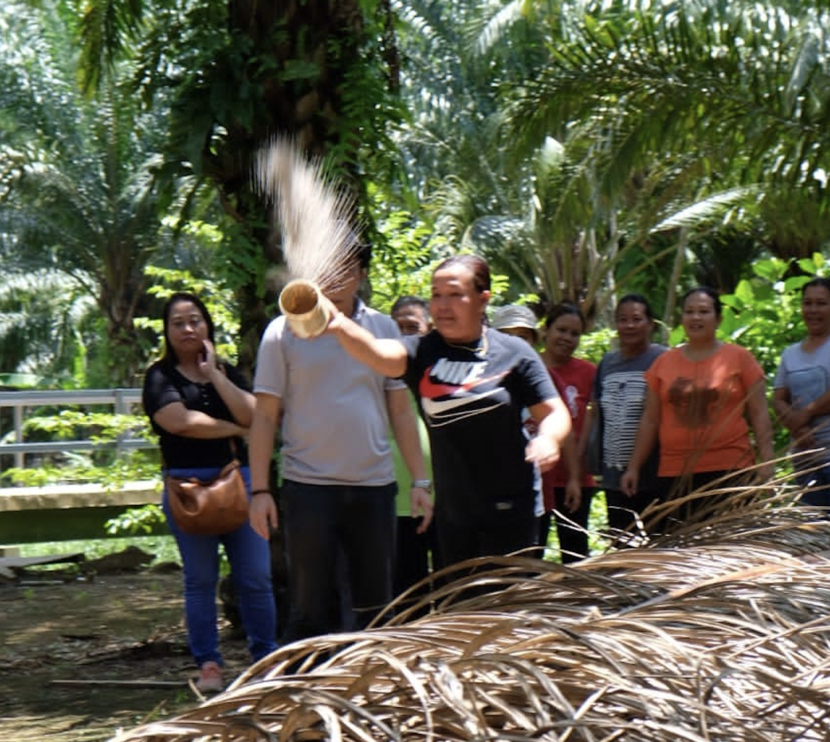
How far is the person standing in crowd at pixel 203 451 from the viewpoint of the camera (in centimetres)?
672

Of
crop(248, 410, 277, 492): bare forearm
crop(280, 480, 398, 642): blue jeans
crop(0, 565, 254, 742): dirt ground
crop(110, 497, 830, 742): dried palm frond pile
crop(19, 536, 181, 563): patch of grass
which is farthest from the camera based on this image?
crop(19, 536, 181, 563): patch of grass

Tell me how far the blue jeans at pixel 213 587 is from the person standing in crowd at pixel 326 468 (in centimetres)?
124

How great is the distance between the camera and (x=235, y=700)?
229cm

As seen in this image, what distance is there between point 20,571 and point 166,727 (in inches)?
418

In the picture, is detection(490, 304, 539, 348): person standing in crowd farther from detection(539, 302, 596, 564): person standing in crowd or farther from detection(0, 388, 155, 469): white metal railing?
detection(0, 388, 155, 469): white metal railing

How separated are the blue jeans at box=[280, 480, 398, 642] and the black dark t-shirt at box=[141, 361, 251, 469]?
1269 mm

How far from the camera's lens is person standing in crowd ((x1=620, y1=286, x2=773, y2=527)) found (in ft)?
22.4

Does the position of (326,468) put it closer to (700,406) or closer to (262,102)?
(700,406)

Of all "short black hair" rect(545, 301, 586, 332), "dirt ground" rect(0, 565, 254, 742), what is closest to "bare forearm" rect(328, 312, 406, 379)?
"dirt ground" rect(0, 565, 254, 742)

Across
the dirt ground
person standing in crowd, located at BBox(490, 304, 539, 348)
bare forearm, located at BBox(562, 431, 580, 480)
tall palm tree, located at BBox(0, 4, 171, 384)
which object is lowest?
the dirt ground

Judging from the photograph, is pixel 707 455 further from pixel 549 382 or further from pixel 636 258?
pixel 636 258

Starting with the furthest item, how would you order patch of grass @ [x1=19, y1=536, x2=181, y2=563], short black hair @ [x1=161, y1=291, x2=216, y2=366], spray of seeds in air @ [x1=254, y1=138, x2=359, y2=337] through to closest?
patch of grass @ [x1=19, y1=536, x2=181, y2=563], short black hair @ [x1=161, y1=291, x2=216, y2=366], spray of seeds in air @ [x1=254, y1=138, x2=359, y2=337]

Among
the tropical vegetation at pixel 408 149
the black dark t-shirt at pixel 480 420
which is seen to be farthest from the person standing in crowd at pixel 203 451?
the black dark t-shirt at pixel 480 420

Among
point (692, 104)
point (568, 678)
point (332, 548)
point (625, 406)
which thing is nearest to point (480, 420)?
point (332, 548)
